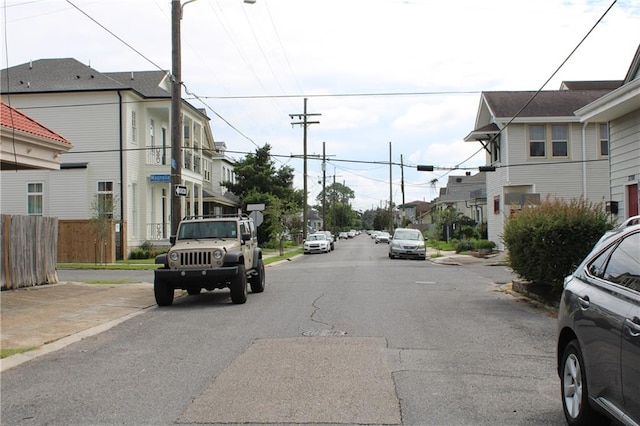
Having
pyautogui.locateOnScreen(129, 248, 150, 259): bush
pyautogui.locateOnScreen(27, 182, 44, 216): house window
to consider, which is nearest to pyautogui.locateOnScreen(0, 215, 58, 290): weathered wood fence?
pyautogui.locateOnScreen(129, 248, 150, 259): bush

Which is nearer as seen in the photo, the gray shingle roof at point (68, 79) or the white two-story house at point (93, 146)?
the white two-story house at point (93, 146)

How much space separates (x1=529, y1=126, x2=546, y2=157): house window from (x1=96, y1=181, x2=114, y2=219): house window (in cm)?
→ 2066

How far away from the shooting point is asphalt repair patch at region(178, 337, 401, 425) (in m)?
5.28

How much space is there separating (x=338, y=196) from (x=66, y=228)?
135839 millimetres

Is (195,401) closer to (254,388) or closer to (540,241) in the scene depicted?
(254,388)

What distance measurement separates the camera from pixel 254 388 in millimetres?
6172

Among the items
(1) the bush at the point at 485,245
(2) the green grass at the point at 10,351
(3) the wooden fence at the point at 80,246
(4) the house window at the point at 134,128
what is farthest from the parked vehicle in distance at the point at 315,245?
(2) the green grass at the point at 10,351

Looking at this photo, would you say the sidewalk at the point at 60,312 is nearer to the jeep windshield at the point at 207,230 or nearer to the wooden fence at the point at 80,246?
the jeep windshield at the point at 207,230

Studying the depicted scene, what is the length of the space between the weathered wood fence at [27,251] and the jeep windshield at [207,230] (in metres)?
4.64

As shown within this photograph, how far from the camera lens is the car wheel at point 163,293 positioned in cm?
1276

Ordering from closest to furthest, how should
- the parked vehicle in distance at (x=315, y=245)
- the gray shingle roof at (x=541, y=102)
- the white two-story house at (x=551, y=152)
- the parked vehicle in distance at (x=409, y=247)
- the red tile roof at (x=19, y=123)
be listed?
the red tile roof at (x=19, y=123), the white two-story house at (x=551, y=152), the gray shingle roof at (x=541, y=102), the parked vehicle in distance at (x=409, y=247), the parked vehicle in distance at (x=315, y=245)

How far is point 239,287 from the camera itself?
12.7m

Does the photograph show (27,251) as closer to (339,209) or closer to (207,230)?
(207,230)

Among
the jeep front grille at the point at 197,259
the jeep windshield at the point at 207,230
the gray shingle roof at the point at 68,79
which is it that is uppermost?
the gray shingle roof at the point at 68,79
